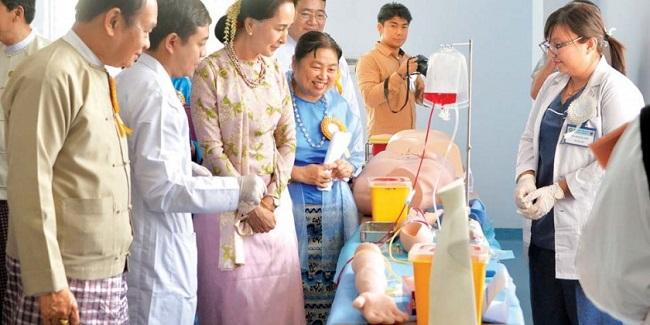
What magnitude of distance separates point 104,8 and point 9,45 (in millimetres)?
1001

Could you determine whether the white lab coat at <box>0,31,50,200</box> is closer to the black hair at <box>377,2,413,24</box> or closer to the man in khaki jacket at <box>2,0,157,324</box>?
the man in khaki jacket at <box>2,0,157,324</box>

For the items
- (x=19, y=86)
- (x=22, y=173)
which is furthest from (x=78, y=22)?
(x=22, y=173)

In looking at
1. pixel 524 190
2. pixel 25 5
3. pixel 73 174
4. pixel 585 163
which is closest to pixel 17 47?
pixel 25 5

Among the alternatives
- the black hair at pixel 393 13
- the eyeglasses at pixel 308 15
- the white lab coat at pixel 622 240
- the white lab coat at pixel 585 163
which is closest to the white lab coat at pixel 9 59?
the eyeglasses at pixel 308 15

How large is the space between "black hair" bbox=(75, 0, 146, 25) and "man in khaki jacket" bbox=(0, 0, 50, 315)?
922mm

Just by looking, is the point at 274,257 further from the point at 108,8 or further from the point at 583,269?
the point at 583,269

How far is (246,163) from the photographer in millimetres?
2656

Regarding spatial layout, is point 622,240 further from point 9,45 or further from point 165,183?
point 9,45

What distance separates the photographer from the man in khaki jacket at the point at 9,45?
271 centimetres

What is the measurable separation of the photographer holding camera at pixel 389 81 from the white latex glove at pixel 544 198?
1.59 metres

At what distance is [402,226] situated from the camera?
2.67 meters

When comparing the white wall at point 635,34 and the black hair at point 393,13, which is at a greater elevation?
the black hair at point 393,13

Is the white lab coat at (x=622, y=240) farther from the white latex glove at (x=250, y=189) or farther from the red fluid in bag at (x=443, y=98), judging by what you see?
the red fluid in bag at (x=443, y=98)

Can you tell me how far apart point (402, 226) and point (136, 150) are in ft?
2.78
